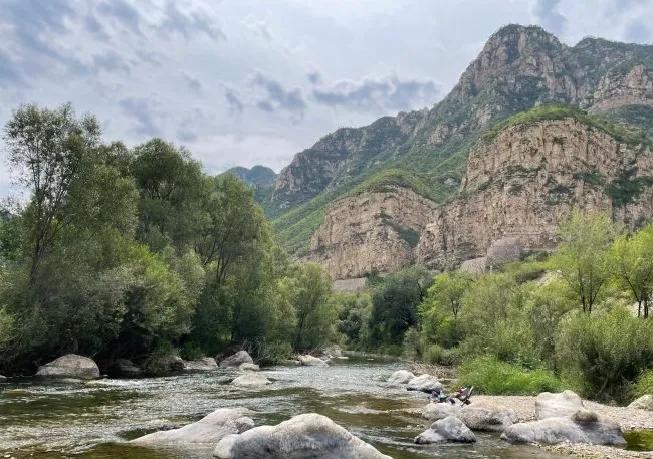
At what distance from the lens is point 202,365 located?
148 ft

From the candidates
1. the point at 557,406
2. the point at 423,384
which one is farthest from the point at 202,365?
the point at 557,406

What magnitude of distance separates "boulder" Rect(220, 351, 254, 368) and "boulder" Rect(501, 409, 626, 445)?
3440cm

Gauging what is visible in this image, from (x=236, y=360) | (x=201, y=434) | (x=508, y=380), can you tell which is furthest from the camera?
(x=236, y=360)

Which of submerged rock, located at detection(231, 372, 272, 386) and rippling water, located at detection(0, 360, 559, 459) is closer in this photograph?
rippling water, located at detection(0, 360, 559, 459)

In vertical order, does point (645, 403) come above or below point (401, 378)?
above

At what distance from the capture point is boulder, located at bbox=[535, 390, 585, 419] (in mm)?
18344

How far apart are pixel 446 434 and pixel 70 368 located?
2460 cm

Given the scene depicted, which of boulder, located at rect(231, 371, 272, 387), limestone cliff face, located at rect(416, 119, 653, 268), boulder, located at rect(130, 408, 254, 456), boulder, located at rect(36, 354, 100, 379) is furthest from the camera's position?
limestone cliff face, located at rect(416, 119, 653, 268)

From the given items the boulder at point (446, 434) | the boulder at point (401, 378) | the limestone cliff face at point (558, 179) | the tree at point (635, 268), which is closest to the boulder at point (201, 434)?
the boulder at point (446, 434)

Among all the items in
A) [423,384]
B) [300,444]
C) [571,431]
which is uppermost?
[300,444]

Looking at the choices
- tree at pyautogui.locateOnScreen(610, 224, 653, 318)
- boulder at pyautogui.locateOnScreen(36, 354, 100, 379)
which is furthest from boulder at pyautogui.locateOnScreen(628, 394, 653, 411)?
boulder at pyautogui.locateOnScreen(36, 354, 100, 379)

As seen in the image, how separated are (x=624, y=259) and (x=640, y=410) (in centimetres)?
1462

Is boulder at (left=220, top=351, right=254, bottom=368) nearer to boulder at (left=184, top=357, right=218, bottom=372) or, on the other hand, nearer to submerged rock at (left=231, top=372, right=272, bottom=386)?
boulder at (left=184, top=357, right=218, bottom=372)

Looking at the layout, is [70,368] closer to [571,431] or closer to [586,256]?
[571,431]
